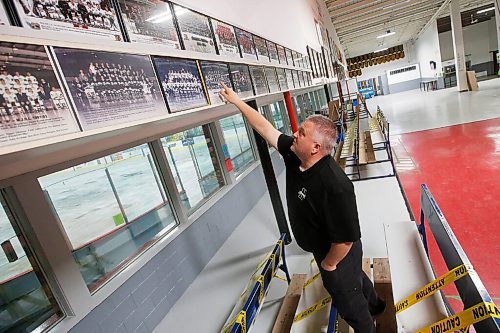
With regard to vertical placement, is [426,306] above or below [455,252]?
below

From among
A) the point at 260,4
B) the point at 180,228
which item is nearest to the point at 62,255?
the point at 180,228

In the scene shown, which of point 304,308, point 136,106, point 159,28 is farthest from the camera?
point 304,308

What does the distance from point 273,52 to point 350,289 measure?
305 cm

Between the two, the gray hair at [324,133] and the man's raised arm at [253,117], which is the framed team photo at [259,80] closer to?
the man's raised arm at [253,117]

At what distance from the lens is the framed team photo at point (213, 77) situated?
197cm

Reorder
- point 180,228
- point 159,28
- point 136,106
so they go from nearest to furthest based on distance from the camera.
Result: point 136,106
point 159,28
point 180,228

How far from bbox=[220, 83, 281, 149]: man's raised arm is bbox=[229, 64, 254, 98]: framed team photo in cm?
22

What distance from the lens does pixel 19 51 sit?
929 millimetres

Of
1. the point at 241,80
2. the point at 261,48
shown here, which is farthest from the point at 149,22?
the point at 261,48

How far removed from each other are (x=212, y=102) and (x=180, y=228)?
2.00m

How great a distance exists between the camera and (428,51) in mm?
23844

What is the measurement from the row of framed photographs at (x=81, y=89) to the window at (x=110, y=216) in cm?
157

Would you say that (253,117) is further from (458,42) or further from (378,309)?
(458,42)

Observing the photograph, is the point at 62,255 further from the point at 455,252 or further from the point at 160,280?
the point at 455,252
